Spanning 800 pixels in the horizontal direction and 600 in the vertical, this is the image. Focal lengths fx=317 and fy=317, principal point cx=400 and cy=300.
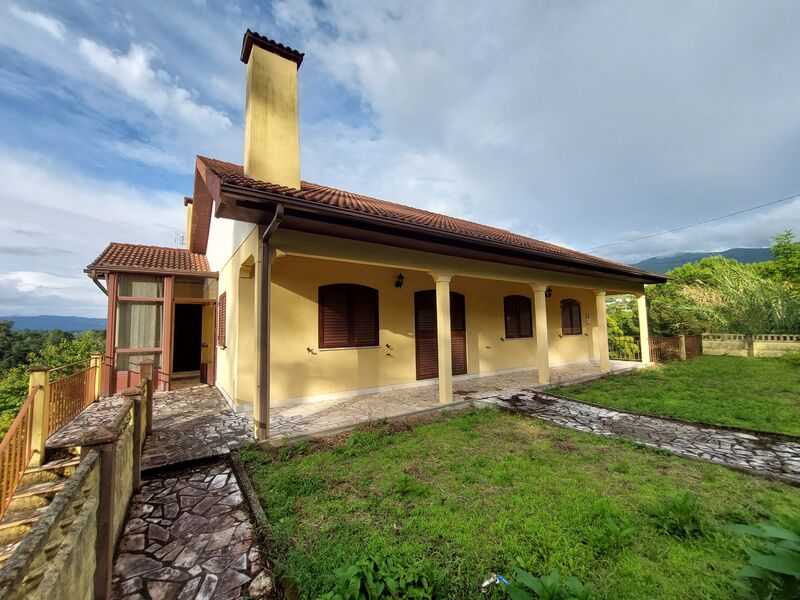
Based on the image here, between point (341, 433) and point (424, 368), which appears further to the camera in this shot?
point (424, 368)

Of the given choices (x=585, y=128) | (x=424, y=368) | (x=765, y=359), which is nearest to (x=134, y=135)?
(x=424, y=368)

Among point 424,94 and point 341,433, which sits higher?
point 424,94

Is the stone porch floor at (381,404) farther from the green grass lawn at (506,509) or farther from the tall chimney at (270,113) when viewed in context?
the tall chimney at (270,113)

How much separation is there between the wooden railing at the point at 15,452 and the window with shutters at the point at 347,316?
4.09 m

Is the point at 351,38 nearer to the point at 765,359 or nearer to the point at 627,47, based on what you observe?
the point at 627,47

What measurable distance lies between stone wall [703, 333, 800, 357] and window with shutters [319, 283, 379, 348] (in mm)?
13984

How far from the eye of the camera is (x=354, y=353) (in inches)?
282

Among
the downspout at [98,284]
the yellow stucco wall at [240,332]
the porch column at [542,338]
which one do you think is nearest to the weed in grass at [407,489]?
the yellow stucco wall at [240,332]

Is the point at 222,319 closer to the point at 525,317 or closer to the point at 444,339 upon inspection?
the point at 444,339

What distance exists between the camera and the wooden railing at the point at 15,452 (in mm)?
3318

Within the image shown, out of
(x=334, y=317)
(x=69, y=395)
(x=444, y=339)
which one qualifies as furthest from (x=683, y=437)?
(x=69, y=395)

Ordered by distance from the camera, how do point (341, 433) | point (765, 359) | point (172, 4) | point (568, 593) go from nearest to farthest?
1. point (568, 593)
2. point (341, 433)
3. point (172, 4)
4. point (765, 359)

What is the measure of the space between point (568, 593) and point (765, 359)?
1481cm

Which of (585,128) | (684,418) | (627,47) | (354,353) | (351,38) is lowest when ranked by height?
(684,418)
